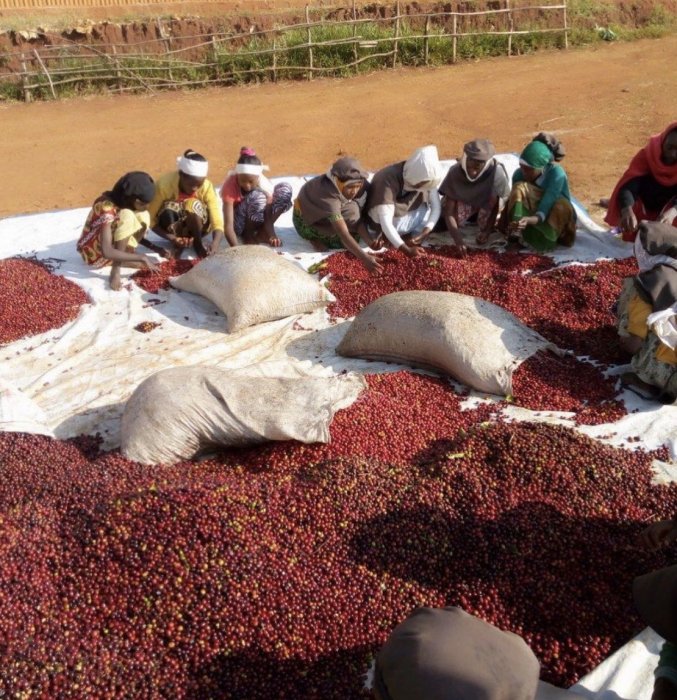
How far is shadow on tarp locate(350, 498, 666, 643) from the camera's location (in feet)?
8.21

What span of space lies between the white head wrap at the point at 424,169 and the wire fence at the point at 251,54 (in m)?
8.67

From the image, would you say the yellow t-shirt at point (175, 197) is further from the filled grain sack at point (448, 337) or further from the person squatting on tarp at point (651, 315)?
the person squatting on tarp at point (651, 315)

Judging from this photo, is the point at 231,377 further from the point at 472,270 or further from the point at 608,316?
the point at 608,316

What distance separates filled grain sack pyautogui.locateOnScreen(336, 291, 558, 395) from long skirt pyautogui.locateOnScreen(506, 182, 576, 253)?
1723mm

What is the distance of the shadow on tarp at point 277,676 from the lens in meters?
2.21

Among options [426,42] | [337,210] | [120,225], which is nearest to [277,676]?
[337,210]

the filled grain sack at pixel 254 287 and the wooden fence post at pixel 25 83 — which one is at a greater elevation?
the wooden fence post at pixel 25 83

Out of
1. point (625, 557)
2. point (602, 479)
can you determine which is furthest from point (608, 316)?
point (625, 557)

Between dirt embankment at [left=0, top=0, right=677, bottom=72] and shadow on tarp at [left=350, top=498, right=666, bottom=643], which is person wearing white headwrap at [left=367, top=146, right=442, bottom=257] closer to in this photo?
shadow on tarp at [left=350, top=498, right=666, bottom=643]

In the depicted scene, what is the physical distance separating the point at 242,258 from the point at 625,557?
3.11 meters

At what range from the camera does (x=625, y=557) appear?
270 cm

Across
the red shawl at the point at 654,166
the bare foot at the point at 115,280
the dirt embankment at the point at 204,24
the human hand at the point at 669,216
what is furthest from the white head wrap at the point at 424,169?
the dirt embankment at the point at 204,24

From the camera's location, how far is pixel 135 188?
5.08 metres

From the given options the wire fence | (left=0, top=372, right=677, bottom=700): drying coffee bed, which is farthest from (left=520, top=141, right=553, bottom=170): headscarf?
the wire fence
